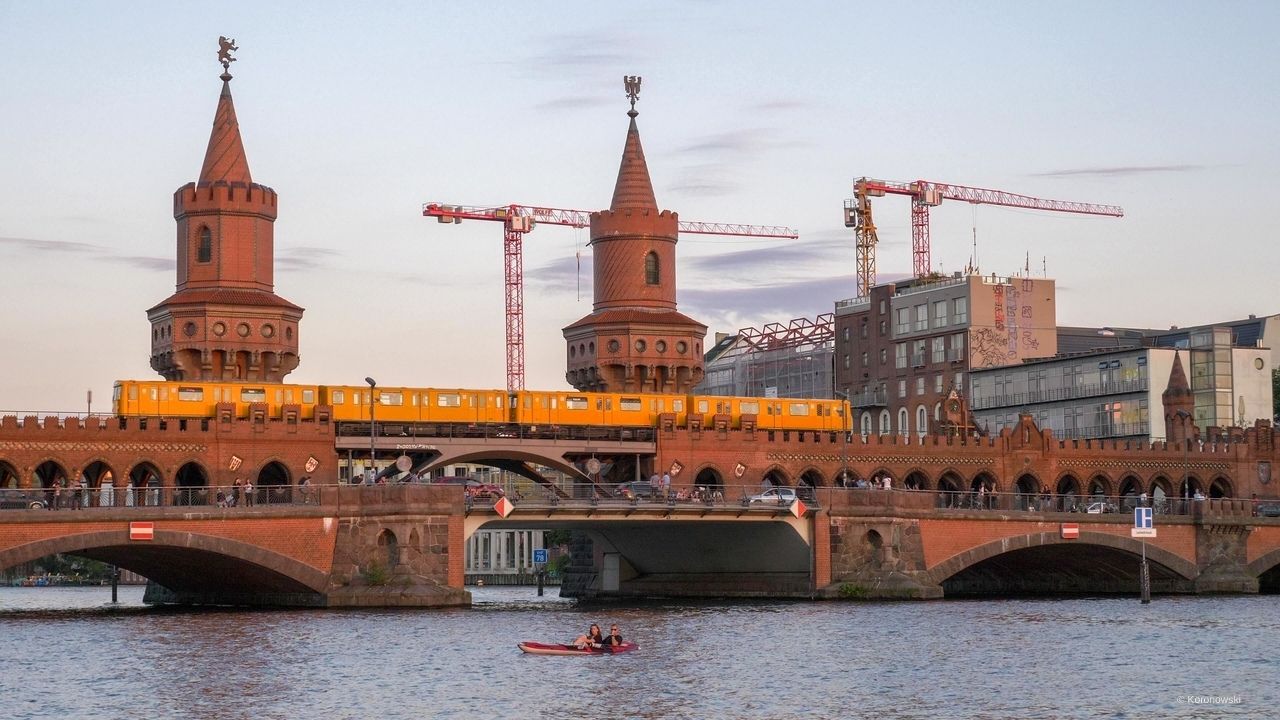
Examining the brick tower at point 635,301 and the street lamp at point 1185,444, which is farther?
the street lamp at point 1185,444

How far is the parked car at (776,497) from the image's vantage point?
350 ft

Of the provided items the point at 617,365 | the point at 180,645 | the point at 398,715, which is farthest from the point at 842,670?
the point at 617,365

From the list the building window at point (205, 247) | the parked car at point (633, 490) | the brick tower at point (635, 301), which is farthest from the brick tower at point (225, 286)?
the parked car at point (633, 490)

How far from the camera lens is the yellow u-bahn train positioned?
114812mm

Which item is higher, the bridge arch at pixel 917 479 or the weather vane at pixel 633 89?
the weather vane at pixel 633 89

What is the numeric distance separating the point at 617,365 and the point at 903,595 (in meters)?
34.0

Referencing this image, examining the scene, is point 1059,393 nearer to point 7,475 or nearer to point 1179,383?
point 1179,383

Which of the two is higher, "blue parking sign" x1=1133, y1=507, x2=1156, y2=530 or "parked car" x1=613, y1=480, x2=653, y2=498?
"parked car" x1=613, y1=480, x2=653, y2=498

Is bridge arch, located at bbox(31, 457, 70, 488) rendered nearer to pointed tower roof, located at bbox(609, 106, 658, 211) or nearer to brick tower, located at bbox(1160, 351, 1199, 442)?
pointed tower roof, located at bbox(609, 106, 658, 211)

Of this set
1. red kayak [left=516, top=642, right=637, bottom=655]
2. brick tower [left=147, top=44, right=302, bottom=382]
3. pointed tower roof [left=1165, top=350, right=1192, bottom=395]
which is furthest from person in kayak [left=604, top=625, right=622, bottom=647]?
pointed tower roof [left=1165, top=350, right=1192, bottom=395]

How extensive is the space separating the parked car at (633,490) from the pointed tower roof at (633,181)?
35215 millimetres

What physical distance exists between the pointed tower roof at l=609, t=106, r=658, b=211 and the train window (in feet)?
110

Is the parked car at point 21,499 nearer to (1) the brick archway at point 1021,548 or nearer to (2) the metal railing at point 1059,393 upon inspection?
(1) the brick archway at point 1021,548

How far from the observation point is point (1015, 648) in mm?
79750
